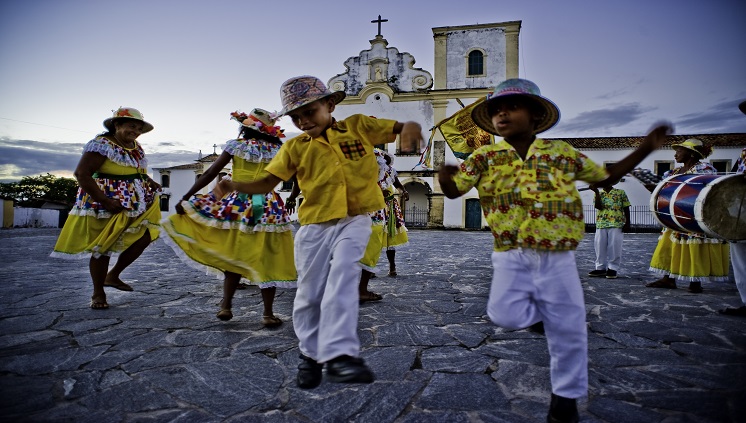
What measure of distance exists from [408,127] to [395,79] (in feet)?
93.8

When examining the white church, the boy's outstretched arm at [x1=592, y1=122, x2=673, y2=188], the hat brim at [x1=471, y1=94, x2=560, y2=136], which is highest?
the white church

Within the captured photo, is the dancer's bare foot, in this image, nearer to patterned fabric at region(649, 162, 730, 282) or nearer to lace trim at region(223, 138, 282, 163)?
lace trim at region(223, 138, 282, 163)

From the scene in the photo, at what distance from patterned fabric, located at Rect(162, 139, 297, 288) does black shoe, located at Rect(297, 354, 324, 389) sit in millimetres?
1568

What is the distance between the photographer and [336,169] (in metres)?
2.44

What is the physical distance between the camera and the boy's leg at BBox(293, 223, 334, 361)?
7.93ft

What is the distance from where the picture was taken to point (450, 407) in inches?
86.0

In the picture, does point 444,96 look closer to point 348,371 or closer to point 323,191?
point 323,191

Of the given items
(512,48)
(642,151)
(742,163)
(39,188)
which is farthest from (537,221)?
(39,188)

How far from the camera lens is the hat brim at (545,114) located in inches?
88.3

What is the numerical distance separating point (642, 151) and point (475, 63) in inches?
1108

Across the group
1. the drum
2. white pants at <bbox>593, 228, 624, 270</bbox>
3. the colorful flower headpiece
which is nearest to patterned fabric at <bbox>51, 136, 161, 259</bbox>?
the colorful flower headpiece

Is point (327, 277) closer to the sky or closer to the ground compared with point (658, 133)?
closer to the ground

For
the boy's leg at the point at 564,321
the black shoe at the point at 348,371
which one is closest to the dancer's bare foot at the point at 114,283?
the black shoe at the point at 348,371

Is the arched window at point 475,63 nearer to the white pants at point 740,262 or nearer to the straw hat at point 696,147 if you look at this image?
the straw hat at point 696,147
